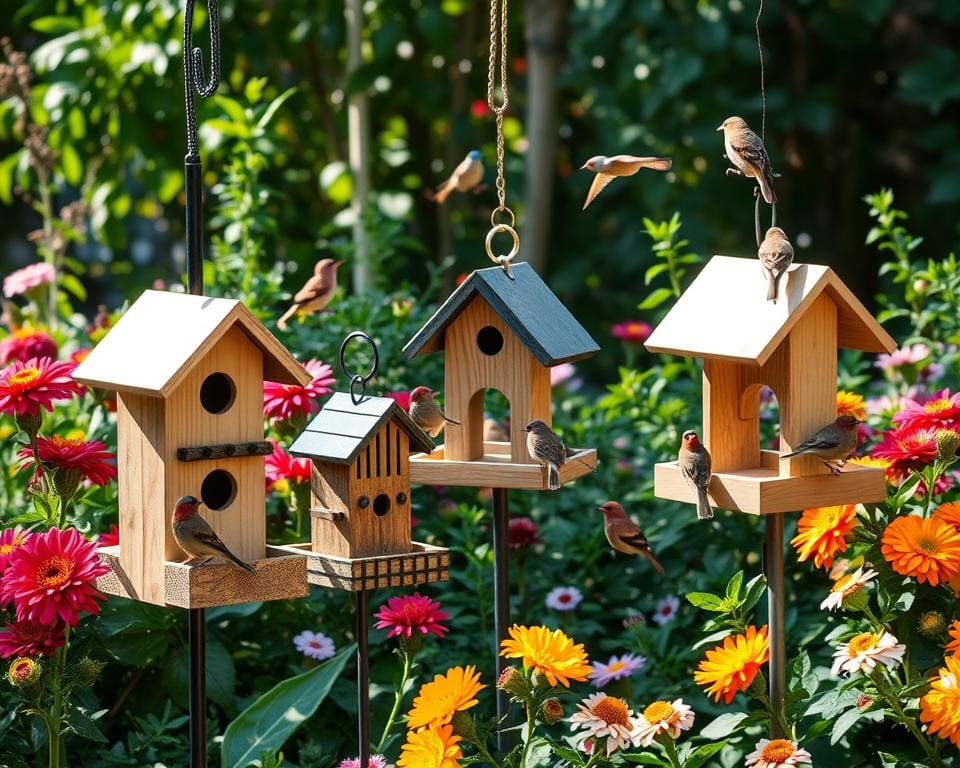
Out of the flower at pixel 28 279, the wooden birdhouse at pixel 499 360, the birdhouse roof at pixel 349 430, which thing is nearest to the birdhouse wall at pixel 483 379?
the wooden birdhouse at pixel 499 360

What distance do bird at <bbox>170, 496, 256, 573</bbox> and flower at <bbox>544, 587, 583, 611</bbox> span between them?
1.14 metres

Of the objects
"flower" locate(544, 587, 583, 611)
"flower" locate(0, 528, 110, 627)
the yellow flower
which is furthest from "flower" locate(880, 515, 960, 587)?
"flower" locate(0, 528, 110, 627)

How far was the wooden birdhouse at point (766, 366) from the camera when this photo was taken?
2434mm

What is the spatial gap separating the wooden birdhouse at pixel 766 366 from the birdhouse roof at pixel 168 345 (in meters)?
0.69

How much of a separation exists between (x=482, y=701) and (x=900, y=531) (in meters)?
1.08

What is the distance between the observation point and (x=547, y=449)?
249cm

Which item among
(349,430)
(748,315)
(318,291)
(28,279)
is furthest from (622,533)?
(28,279)

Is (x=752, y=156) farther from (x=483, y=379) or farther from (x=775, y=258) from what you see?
(x=483, y=379)

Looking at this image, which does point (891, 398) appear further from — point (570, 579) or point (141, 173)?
point (141, 173)

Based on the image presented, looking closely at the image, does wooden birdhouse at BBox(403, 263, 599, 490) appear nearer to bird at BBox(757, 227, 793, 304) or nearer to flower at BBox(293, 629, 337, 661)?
bird at BBox(757, 227, 793, 304)

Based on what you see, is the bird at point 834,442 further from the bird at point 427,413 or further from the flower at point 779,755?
the bird at point 427,413

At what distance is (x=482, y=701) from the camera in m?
3.13

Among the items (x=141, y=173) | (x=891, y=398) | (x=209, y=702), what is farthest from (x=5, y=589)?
(x=141, y=173)

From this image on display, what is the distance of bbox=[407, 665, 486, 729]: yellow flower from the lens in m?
2.36
